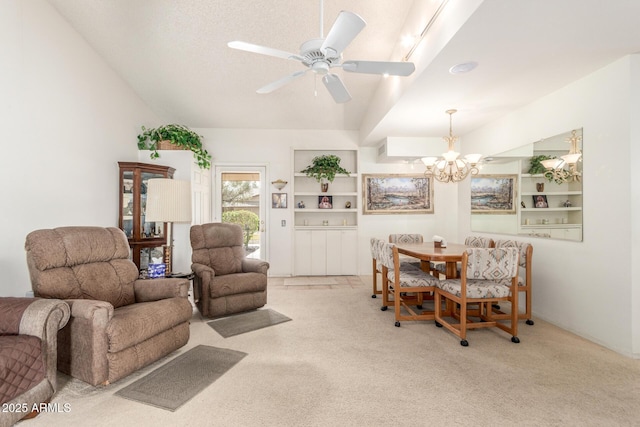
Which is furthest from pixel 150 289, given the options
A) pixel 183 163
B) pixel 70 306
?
pixel 183 163

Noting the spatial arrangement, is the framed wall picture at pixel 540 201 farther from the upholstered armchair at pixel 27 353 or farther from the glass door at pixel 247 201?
the upholstered armchair at pixel 27 353

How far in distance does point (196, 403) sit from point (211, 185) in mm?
4344

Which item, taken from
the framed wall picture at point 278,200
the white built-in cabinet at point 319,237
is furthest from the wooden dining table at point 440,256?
the framed wall picture at point 278,200

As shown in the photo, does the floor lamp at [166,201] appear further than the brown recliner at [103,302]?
Yes

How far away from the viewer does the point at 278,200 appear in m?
5.70

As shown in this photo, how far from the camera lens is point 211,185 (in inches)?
222

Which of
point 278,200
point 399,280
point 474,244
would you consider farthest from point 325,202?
point 399,280

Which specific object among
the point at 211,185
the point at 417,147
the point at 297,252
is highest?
the point at 417,147

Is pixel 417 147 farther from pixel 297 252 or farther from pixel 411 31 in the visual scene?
pixel 297 252

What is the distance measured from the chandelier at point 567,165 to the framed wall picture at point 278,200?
4.01 m

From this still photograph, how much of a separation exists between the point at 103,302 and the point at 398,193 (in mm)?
4959

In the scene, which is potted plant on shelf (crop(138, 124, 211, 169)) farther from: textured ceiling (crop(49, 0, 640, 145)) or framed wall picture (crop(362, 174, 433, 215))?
framed wall picture (crop(362, 174, 433, 215))

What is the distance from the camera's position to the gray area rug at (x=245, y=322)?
306cm

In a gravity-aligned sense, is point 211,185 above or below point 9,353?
above
